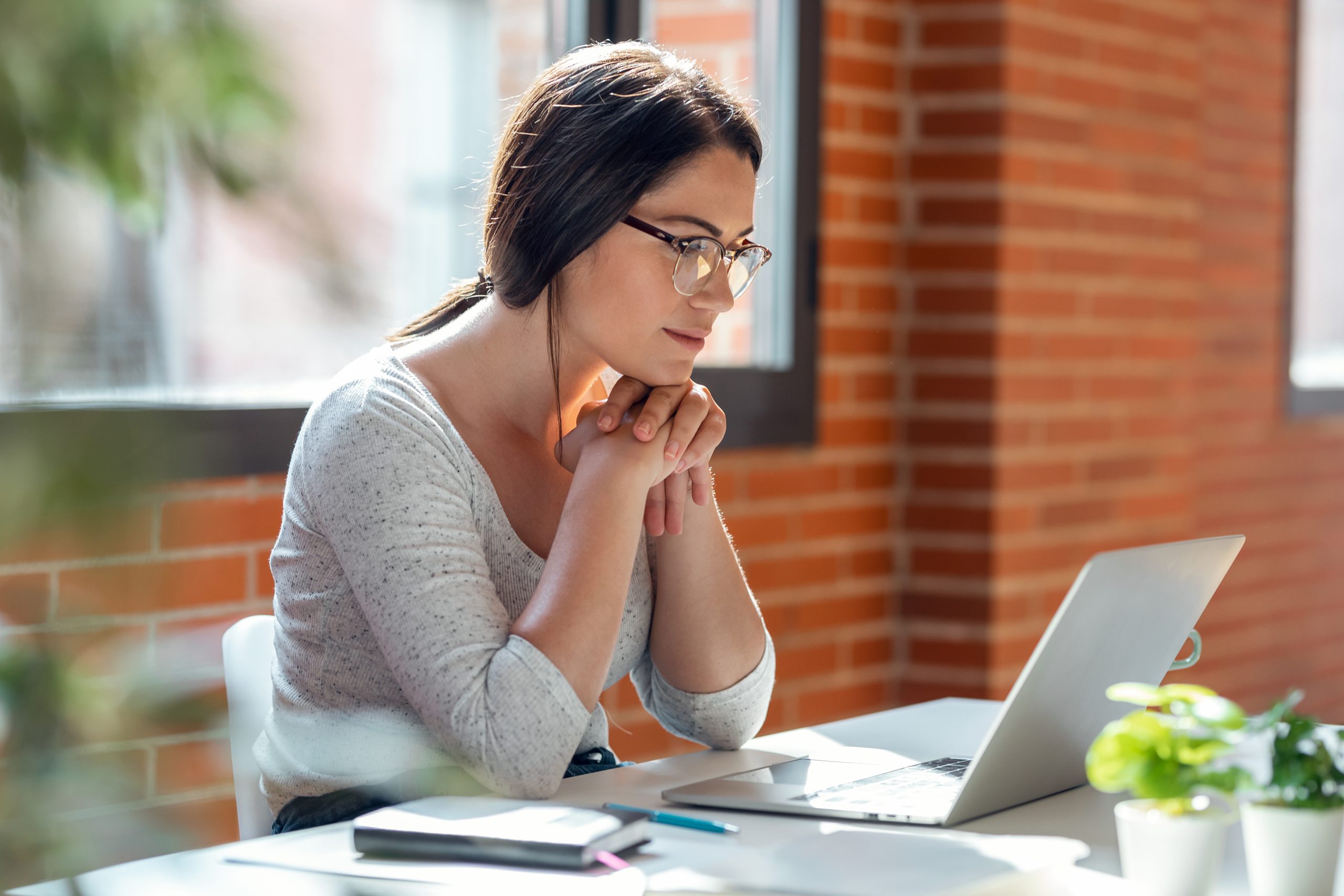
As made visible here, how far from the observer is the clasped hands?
153cm

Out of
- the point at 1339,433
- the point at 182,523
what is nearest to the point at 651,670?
the point at 182,523

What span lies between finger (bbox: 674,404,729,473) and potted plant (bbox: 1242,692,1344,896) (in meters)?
0.76

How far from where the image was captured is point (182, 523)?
24cm

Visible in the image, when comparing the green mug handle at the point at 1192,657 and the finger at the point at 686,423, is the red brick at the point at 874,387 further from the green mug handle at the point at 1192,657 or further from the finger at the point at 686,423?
the green mug handle at the point at 1192,657

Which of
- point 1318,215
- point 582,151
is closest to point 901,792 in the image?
point 582,151

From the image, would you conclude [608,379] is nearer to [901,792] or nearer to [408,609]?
[408,609]

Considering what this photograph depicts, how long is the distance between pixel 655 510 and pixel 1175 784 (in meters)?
0.79

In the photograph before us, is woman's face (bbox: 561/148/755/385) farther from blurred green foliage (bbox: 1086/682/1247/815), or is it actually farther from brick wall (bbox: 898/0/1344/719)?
brick wall (bbox: 898/0/1344/719)

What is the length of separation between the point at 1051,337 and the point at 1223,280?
134 centimetres

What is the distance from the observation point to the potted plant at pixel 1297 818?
0.89m

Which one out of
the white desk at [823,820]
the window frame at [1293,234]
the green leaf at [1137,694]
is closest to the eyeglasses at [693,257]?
the white desk at [823,820]

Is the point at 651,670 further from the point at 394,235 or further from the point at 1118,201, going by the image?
the point at 1118,201

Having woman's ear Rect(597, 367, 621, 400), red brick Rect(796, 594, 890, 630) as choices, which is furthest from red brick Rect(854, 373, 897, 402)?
woman's ear Rect(597, 367, 621, 400)

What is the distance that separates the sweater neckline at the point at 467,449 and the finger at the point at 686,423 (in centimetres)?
17
